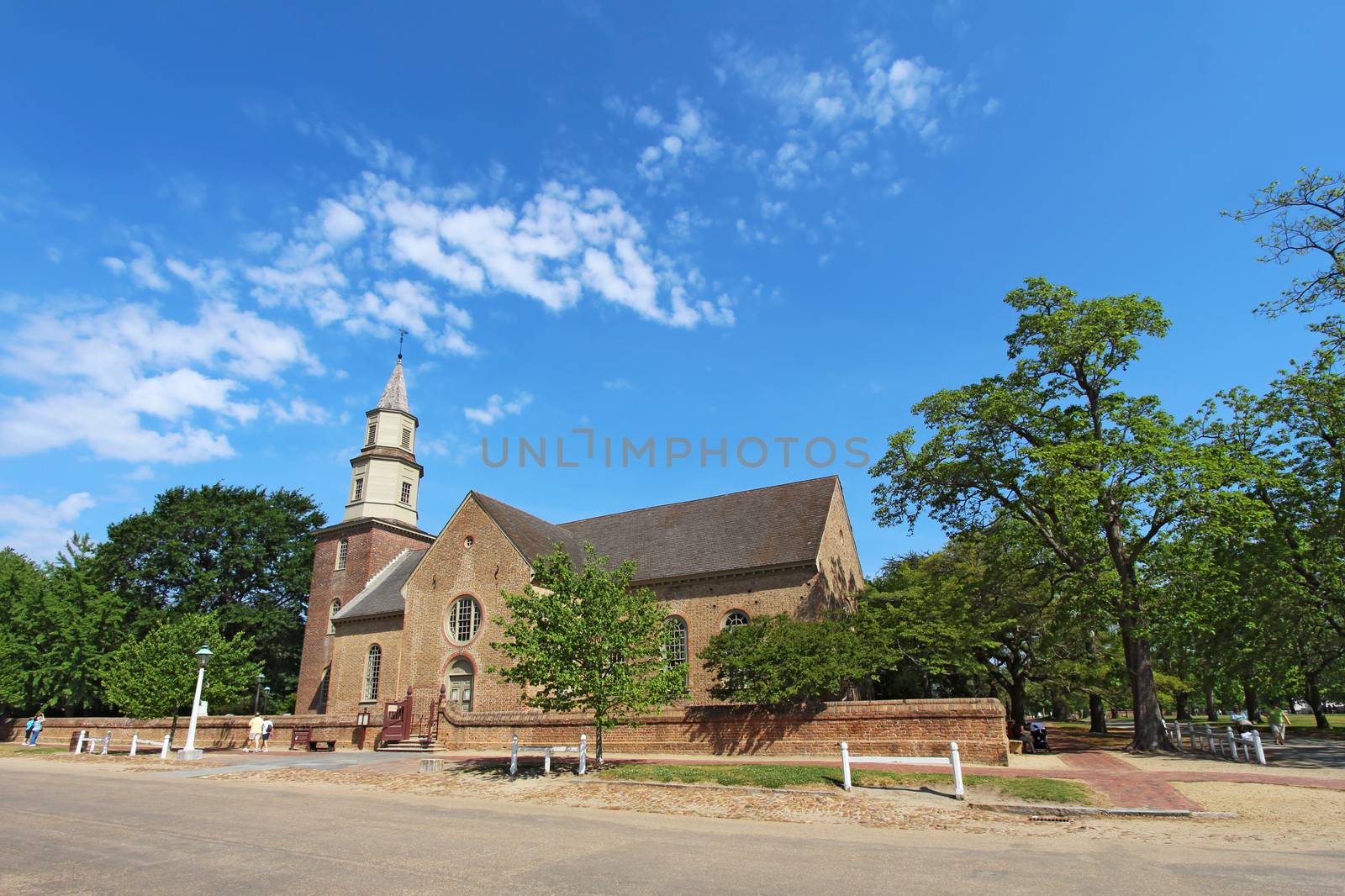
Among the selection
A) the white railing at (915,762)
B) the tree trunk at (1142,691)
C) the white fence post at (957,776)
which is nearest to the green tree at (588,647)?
the white railing at (915,762)

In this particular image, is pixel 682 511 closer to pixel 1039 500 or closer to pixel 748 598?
pixel 748 598

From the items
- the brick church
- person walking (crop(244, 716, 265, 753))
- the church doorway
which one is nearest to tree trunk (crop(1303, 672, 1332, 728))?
the brick church

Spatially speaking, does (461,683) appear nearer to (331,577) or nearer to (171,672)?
(171,672)

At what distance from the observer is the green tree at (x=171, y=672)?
2897cm

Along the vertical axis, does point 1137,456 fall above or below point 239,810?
above

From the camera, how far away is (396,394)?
43562 millimetres

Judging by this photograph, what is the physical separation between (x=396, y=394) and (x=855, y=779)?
35757 mm

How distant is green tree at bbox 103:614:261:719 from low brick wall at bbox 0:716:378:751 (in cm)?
111

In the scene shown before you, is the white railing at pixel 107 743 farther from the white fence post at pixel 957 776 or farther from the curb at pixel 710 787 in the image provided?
the white fence post at pixel 957 776

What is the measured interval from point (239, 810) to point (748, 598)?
65.3 feet

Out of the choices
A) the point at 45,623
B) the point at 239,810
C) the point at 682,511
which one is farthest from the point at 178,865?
the point at 45,623

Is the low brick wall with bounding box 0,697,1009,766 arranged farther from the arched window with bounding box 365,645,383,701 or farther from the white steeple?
the white steeple

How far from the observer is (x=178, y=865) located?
28.7 ft

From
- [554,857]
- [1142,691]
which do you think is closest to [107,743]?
[554,857]
